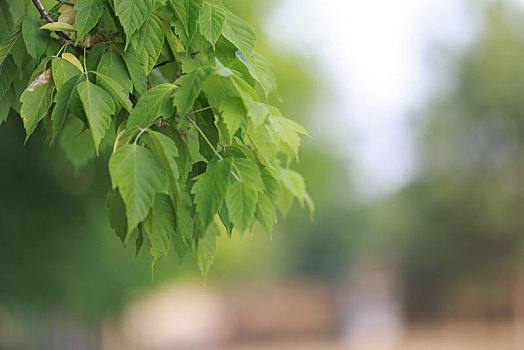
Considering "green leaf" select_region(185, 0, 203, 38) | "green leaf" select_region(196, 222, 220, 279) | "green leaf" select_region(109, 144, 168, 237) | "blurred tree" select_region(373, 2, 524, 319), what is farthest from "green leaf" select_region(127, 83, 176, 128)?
"blurred tree" select_region(373, 2, 524, 319)

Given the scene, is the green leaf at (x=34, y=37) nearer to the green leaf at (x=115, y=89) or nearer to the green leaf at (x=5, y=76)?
the green leaf at (x=5, y=76)

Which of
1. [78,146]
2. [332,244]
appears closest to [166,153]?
[78,146]

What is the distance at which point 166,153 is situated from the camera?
4.52ft

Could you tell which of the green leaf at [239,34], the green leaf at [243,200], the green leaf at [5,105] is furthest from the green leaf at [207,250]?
the green leaf at [5,105]

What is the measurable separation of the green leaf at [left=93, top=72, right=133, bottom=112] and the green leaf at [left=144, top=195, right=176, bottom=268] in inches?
10.9

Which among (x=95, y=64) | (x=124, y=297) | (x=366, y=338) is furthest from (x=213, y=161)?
(x=366, y=338)

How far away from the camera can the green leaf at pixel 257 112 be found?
1375 millimetres

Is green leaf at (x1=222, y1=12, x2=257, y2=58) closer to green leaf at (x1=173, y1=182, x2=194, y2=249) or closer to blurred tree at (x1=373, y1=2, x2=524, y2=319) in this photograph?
green leaf at (x1=173, y1=182, x2=194, y2=249)

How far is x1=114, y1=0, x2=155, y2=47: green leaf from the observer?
5.22 feet

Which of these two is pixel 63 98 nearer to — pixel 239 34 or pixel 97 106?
pixel 97 106

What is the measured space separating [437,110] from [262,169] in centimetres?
2071

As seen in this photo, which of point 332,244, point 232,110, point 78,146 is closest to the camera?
point 232,110

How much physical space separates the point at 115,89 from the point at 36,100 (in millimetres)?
241

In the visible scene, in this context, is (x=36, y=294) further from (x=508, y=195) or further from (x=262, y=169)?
(x=508, y=195)
